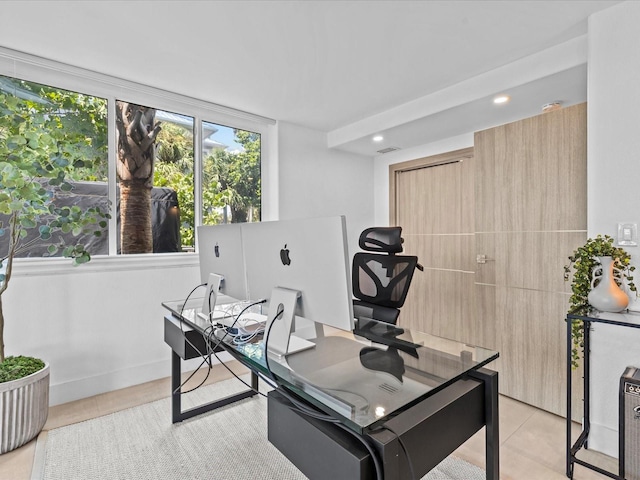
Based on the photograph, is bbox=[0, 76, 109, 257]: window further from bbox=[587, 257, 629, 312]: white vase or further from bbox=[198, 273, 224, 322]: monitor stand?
bbox=[587, 257, 629, 312]: white vase

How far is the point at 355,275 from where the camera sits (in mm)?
2510

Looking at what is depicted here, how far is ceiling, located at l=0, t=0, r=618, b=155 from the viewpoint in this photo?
189 centimetres

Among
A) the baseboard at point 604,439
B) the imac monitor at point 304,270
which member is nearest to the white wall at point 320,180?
the imac monitor at point 304,270

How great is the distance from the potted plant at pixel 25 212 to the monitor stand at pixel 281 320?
1639mm

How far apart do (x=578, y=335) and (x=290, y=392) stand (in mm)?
1610

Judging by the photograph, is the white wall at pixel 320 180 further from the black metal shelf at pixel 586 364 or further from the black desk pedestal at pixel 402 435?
the black desk pedestal at pixel 402 435

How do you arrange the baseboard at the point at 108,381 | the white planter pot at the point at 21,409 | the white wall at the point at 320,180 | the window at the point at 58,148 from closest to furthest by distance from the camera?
the white planter pot at the point at 21,409 → the window at the point at 58,148 → the baseboard at the point at 108,381 → the white wall at the point at 320,180

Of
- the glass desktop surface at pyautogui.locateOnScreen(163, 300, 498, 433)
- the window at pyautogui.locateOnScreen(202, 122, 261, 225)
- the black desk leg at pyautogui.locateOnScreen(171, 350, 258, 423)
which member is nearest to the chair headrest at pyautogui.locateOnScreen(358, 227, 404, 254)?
the glass desktop surface at pyautogui.locateOnScreen(163, 300, 498, 433)

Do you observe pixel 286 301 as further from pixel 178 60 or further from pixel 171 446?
pixel 178 60

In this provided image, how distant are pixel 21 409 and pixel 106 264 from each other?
3.46 ft

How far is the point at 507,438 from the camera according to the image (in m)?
2.06

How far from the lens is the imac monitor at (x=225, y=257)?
1.67m

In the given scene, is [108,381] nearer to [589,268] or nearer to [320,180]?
[320,180]

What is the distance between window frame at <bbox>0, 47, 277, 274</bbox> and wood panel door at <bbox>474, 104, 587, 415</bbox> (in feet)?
6.93
